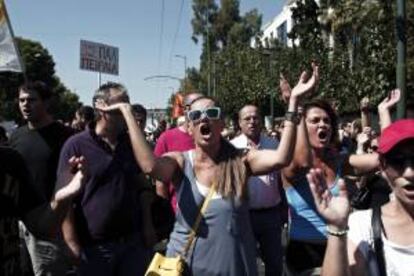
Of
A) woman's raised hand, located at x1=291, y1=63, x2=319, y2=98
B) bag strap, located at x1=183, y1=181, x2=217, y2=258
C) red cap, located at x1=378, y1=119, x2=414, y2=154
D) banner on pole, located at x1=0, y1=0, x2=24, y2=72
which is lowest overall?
bag strap, located at x1=183, y1=181, x2=217, y2=258

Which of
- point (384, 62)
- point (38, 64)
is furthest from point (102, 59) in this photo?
point (38, 64)

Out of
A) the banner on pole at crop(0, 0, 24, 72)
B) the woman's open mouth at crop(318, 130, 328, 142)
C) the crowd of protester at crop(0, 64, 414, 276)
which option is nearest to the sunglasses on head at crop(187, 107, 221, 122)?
the crowd of protester at crop(0, 64, 414, 276)

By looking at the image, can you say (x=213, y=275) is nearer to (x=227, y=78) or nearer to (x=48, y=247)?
(x=48, y=247)

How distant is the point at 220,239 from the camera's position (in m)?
4.13

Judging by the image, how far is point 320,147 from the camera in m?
5.07

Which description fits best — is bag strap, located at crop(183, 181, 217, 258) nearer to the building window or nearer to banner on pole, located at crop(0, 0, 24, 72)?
banner on pole, located at crop(0, 0, 24, 72)

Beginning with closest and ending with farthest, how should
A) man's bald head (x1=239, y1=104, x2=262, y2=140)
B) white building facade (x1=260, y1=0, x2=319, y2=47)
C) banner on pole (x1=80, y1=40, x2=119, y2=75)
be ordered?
man's bald head (x1=239, y1=104, x2=262, y2=140) < banner on pole (x1=80, y1=40, x2=119, y2=75) < white building facade (x1=260, y1=0, x2=319, y2=47)

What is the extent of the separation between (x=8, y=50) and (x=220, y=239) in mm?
A: 5257

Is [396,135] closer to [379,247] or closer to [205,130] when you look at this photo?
[379,247]

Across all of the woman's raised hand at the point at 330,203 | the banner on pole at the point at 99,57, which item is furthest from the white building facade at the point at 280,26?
the woman's raised hand at the point at 330,203

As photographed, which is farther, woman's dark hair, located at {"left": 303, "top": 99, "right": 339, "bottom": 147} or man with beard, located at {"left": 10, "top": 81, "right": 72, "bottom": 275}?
man with beard, located at {"left": 10, "top": 81, "right": 72, "bottom": 275}

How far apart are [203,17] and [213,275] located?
7688cm

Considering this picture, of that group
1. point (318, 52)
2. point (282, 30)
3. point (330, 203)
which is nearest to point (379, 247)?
point (330, 203)

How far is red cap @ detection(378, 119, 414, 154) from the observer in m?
2.73
